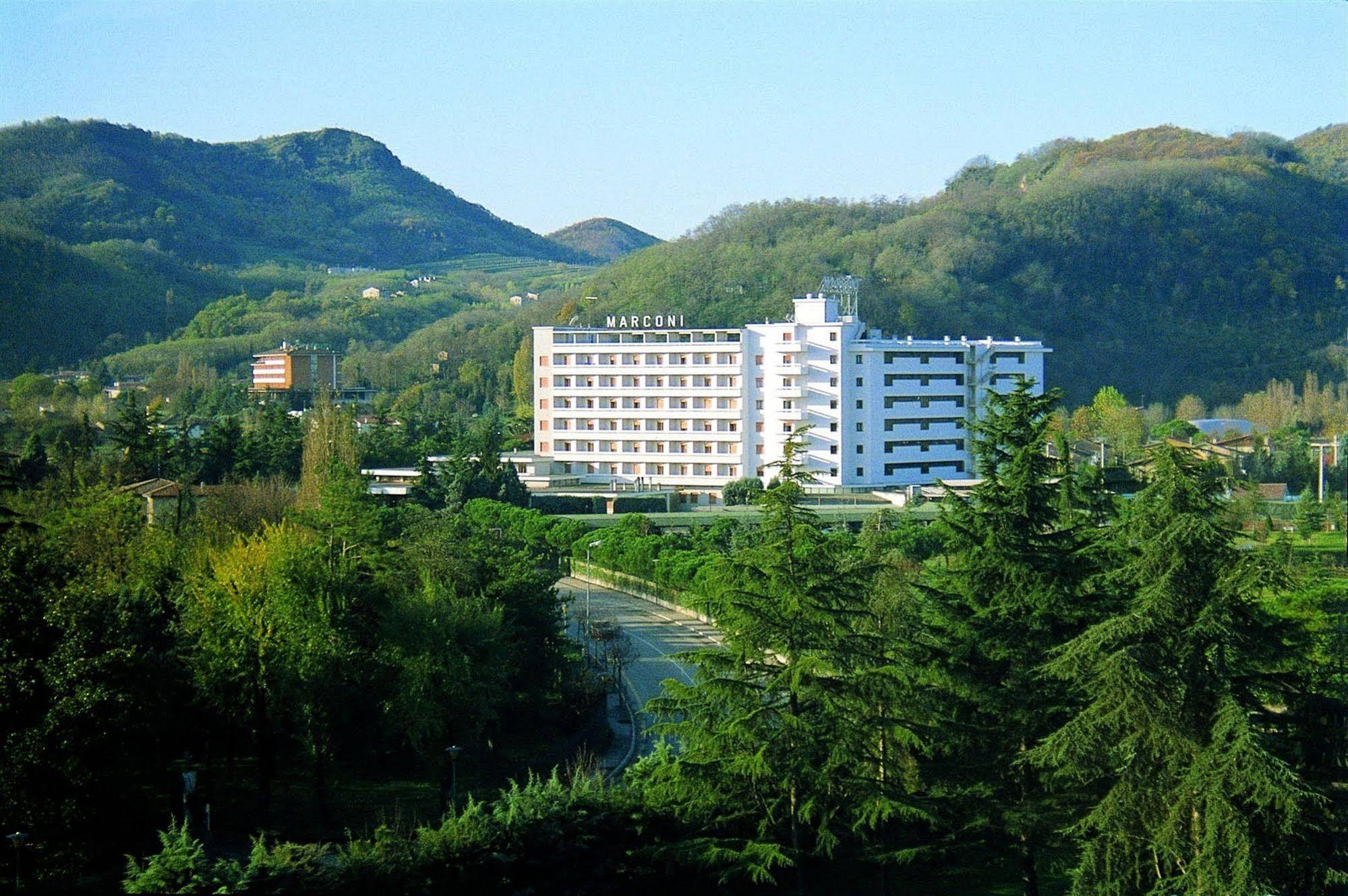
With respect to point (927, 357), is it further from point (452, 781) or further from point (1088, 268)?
point (1088, 268)

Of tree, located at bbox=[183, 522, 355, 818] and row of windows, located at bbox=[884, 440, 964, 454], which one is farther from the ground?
row of windows, located at bbox=[884, 440, 964, 454]

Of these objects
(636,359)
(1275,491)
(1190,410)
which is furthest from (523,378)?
(1275,491)

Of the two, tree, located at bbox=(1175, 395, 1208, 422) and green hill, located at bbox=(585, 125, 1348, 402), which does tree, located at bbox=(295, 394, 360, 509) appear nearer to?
green hill, located at bbox=(585, 125, 1348, 402)

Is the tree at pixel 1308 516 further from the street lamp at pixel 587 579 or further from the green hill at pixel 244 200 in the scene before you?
the green hill at pixel 244 200

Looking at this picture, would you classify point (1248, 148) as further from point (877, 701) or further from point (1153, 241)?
→ point (877, 701)

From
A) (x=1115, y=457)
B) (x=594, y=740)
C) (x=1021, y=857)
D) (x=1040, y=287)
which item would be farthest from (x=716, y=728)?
(x=1040, y=287)

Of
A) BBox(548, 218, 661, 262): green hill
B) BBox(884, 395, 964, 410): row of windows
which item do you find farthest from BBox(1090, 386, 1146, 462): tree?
BBox(548, 218, 661, 262): green hill
